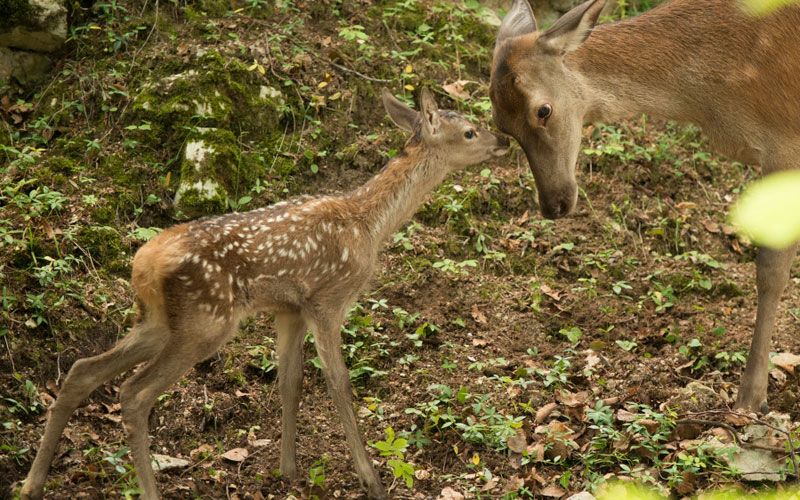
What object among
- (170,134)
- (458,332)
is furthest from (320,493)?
(170,134)

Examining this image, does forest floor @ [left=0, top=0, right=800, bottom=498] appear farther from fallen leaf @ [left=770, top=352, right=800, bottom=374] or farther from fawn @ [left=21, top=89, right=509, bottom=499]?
fawn @ [left=21, top=89, right=509, bottom=499]

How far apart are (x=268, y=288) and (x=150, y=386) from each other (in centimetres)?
81

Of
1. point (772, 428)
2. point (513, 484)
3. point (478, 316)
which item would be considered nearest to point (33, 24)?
point (478, 316)

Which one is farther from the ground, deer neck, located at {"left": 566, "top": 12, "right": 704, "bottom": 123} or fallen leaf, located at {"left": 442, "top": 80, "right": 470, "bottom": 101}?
deer neck, located at {"left": 566, "top": 12, "right": 704, "bottom": 123}

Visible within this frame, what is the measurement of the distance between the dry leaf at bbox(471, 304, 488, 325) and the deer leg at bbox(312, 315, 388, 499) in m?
1.73

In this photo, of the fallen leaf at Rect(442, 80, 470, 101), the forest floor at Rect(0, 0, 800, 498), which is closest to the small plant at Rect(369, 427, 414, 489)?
the forest floor at Rect(0, 0, 800, 498)

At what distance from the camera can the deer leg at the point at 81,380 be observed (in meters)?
4.72

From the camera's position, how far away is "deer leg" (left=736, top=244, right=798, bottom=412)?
18.8 feet

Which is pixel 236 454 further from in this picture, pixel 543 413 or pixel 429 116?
pixel 429 116

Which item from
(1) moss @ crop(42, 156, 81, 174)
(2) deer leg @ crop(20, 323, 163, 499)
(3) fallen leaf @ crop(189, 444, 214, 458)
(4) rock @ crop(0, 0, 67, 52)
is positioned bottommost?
(3) fallen leaf @ crop(189, 444, 214, 458)

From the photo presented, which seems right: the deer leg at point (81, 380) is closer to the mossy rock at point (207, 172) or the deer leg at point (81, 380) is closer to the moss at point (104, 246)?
the moss at point (104, 246)

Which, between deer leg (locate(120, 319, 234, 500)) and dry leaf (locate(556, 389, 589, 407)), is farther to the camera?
dry leaf (locate(556, 389, 589, 407))

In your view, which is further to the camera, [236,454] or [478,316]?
[478,316]

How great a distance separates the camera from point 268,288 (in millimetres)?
5141
